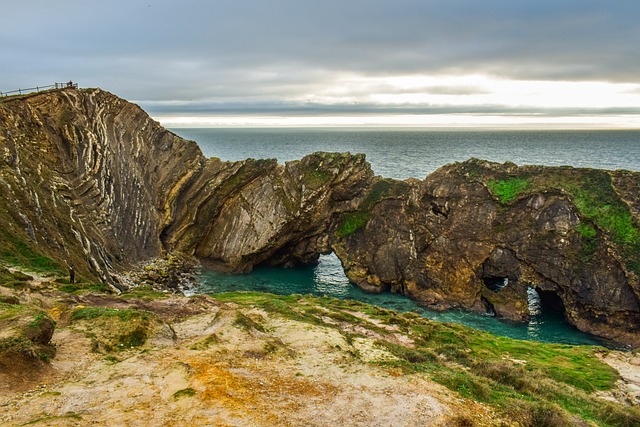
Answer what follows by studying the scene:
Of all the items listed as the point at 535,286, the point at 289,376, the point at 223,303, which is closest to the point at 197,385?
the point at 289,376

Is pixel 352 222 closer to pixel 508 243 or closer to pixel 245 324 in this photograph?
pixel 508 243

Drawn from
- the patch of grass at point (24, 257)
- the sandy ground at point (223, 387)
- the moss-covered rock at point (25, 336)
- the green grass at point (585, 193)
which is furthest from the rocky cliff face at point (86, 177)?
the green grass at point (585, 193)

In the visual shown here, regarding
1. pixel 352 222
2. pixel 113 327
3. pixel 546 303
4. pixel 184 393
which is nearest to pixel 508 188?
pixel 546 303

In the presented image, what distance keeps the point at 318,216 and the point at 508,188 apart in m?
24.4

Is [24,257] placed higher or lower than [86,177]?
lower

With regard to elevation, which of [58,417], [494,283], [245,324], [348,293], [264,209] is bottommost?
[348,293]

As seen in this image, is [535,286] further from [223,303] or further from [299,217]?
[223,303]

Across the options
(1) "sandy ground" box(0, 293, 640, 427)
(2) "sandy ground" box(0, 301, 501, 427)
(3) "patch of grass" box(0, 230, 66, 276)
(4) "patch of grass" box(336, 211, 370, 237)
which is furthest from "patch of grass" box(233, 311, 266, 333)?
(4) "patch of grass" box(336, 211, 370, 237)

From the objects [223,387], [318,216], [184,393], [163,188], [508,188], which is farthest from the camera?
[163,188]

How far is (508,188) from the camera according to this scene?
53.7 meters

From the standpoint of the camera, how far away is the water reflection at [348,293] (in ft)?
150

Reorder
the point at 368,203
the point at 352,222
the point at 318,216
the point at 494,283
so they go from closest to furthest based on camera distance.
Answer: the point at 494,283, the point at 368,203, the point at 352,222, the point at 318,216

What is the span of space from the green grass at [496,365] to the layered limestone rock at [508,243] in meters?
12.3

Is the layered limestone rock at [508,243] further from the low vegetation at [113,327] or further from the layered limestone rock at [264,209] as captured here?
the low vegetation at [113,327]
